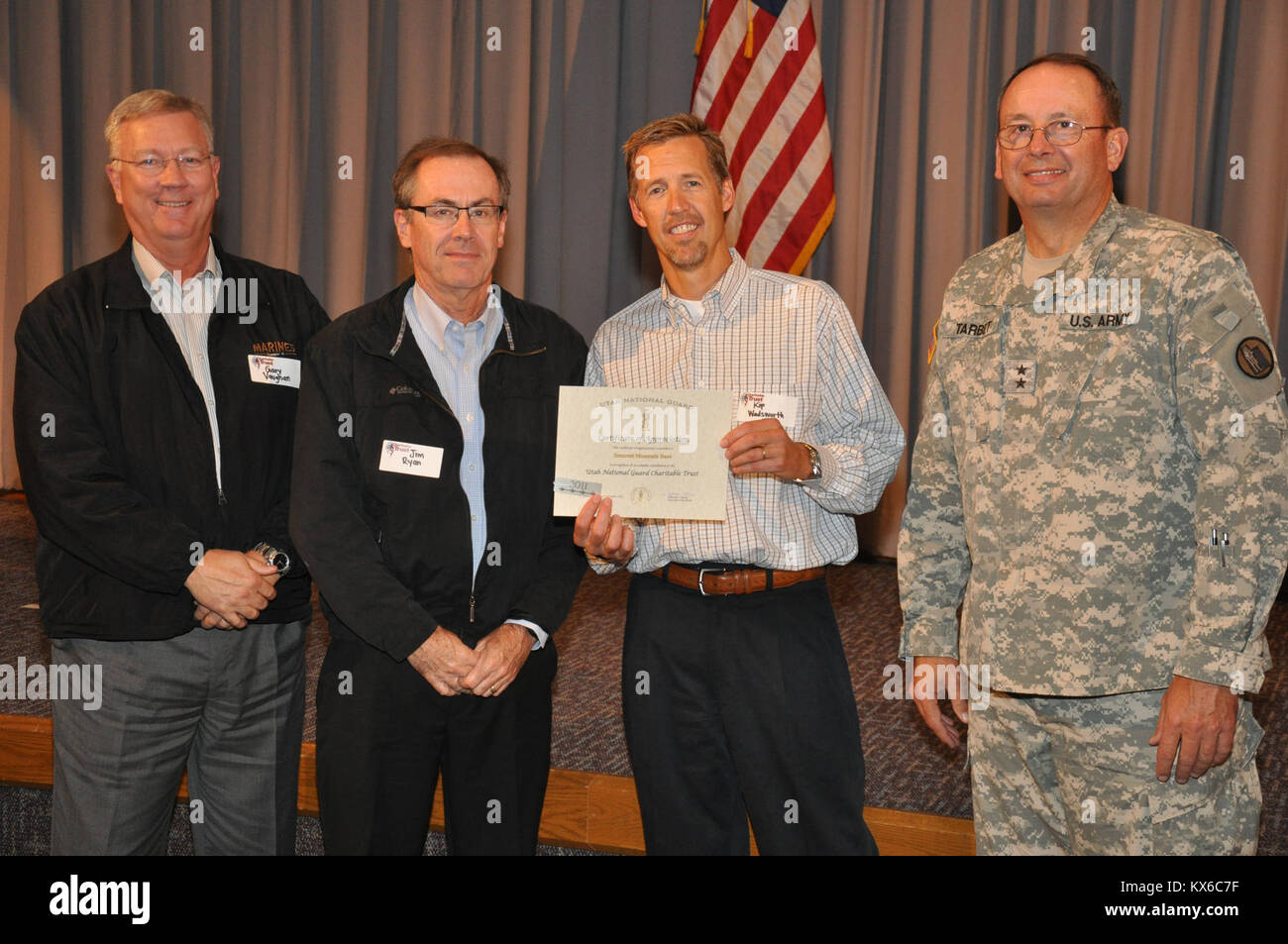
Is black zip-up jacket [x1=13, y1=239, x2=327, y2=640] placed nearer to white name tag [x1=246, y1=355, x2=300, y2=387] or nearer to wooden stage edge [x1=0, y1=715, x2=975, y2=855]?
white name tag [x1=246, y1=355, x2=300, y2=387]

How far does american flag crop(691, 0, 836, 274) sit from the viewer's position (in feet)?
20.3

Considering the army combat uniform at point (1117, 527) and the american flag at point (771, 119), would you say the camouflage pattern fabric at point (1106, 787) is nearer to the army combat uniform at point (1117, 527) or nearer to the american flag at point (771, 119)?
the army combat uniform at point (1117, 527)

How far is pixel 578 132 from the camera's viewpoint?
7.11 m

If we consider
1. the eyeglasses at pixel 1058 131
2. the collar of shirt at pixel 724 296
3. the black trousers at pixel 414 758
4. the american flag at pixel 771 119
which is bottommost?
the black trousers at pixel 414 758

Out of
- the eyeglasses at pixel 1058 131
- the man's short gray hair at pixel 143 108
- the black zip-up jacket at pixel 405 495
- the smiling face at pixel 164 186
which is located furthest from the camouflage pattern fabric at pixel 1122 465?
the man's short gray hair at pixel 143 108

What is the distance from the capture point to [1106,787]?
207cm

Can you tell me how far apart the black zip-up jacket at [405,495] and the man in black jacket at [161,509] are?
24cm

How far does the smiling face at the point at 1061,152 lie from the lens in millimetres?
2129

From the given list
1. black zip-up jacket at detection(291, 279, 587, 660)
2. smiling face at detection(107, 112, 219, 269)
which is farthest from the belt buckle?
smiling face at detection(107, 112, 219, 269)

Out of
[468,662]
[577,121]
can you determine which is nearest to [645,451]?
[468,662]

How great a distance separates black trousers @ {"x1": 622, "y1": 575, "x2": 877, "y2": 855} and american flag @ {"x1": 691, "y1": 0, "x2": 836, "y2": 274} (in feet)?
13.2

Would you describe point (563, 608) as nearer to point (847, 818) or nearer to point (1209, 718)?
point (847, 818)

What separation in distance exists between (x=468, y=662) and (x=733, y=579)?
594mm

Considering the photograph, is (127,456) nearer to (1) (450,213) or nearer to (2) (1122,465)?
(1) (450,213)
